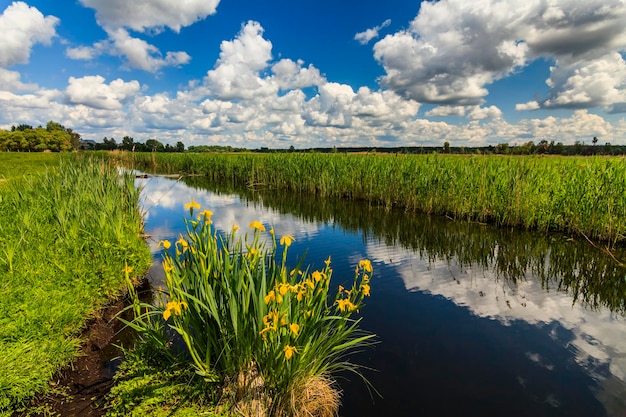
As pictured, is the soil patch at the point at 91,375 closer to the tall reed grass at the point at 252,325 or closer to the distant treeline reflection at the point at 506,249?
the tall reed grass at the point at 252,325

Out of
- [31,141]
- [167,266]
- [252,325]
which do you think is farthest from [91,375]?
[31,141]

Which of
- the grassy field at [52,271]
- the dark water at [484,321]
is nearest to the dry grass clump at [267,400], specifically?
the dark water at [484,321]

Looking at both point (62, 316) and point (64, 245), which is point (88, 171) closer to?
point (64, 245)

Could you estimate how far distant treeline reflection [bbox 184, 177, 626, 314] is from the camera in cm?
683

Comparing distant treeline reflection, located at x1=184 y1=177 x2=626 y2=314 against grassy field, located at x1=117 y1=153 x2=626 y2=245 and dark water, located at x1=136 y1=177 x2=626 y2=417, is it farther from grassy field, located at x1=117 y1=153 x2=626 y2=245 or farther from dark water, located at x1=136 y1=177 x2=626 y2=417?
grassy field, located at x1=117 y1=153 x2=626 y2=245

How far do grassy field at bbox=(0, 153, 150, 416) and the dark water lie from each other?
1.91m

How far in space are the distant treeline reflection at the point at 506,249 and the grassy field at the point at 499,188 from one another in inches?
21.0

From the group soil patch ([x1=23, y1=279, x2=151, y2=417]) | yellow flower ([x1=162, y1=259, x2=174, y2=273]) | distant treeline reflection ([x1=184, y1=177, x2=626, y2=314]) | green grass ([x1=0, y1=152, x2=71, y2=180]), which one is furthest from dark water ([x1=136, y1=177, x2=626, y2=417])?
green grass ([x1=0, y1=152, x2=71, y2=180])

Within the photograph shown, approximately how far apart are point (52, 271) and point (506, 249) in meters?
10.4

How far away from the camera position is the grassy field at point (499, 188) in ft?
29.8

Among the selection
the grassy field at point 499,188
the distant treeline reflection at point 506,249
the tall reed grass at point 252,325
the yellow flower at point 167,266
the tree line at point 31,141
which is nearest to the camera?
the tall reed grass at point 252,325

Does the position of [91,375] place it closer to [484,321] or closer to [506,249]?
[484,321]

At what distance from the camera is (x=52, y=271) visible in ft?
14.9

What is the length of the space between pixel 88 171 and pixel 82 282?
524cm
